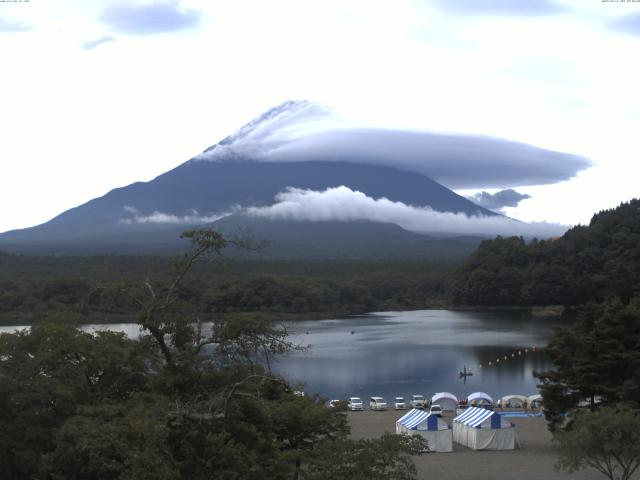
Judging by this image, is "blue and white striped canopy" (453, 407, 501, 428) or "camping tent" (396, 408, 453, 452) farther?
"blue and white striped canopy" (453, 407, 501, 428)

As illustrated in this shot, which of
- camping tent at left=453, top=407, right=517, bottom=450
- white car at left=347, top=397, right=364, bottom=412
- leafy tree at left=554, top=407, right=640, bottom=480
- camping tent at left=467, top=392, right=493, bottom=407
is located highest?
leafy tree at left=554, top=407, right=640, bottom=480

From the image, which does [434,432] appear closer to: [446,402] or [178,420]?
[446,402]

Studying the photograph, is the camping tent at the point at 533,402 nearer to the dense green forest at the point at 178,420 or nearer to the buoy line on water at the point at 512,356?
the buoy line on water at the point at 512,356

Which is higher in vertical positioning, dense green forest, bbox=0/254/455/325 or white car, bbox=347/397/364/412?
dense green forest, bbox=0/254/455/325

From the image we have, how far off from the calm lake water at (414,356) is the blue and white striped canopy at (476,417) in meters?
3.61

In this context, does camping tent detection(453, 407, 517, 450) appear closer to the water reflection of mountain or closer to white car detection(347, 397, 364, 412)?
white car detection(347, 397, 364, 412)

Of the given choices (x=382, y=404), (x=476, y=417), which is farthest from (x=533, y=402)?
(x=476, y=417)

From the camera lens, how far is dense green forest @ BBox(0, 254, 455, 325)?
46.1 m

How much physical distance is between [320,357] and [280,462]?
2564 centimetres

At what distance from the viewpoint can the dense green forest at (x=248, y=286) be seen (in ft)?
151

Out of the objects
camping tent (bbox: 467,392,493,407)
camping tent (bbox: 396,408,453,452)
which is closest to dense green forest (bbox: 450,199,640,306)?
camping tent (bbox: 467,392,493,407)

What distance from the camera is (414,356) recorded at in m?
33.9

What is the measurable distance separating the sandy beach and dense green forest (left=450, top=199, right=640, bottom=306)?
37.4 meters

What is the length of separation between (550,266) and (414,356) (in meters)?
26.1
